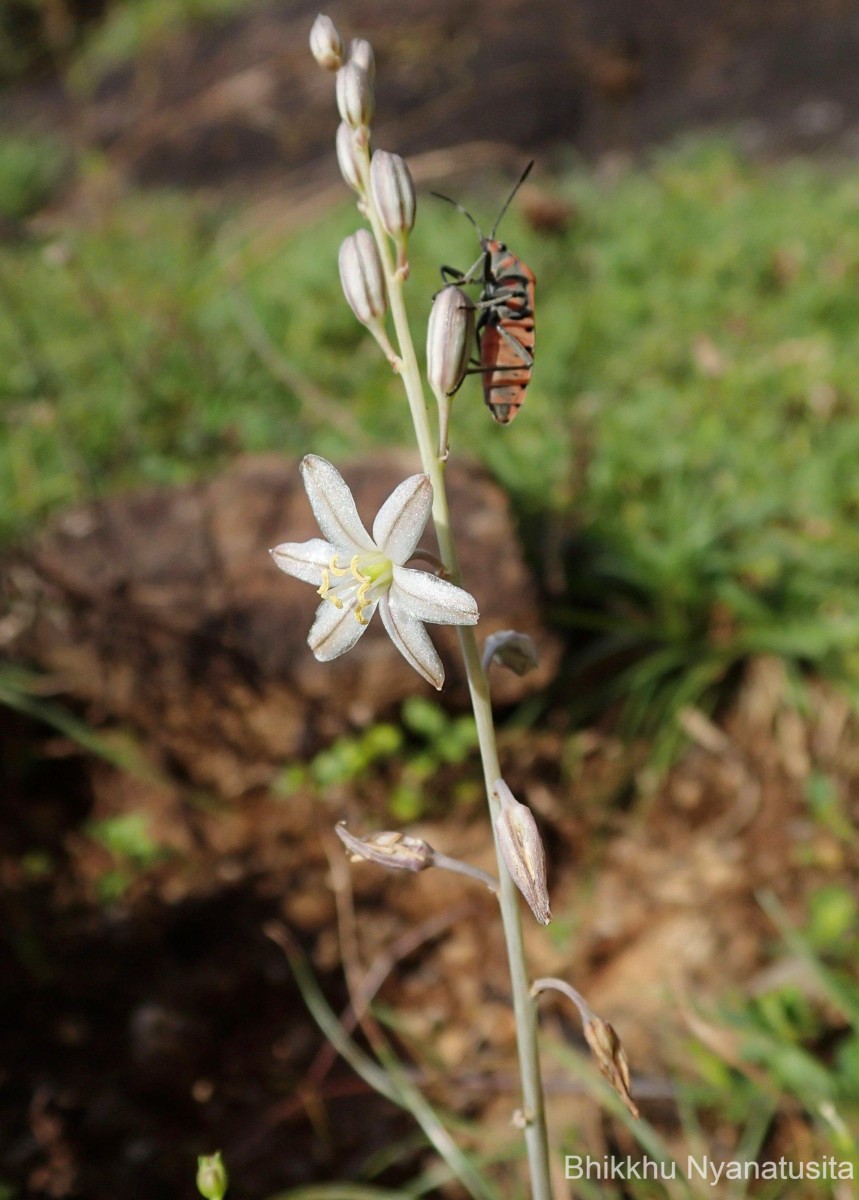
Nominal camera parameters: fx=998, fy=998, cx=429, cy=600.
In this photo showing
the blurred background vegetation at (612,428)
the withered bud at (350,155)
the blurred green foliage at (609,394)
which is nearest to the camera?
the withered bud at (350,155)

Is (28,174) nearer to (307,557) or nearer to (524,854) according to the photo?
(307,557)

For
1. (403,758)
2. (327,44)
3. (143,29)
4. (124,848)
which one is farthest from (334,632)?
(143,29)

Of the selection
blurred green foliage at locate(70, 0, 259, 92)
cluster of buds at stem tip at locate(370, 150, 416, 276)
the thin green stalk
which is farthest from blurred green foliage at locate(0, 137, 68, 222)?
cluster of buds at stem tip at locate(370, 150, 416, 276)

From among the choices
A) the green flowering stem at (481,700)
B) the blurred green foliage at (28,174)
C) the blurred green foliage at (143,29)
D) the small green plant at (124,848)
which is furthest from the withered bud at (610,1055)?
the blurred green foliage at (143,29)

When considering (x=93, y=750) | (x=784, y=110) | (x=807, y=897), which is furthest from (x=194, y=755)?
(x=784, y=110)

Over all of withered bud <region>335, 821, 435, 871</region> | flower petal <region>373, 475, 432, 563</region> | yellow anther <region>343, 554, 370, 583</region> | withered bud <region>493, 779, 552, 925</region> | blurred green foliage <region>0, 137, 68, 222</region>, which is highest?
blurred green foliage <region>0, 137, 68, 222</region>

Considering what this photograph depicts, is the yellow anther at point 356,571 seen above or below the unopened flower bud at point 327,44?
below

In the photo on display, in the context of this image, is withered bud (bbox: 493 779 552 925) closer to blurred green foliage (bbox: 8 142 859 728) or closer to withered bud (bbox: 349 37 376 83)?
withered bud (bbox: 349 37 376 83)

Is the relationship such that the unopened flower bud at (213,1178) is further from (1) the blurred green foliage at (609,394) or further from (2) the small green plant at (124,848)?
(1) the blurred green foliage at (609,394)
